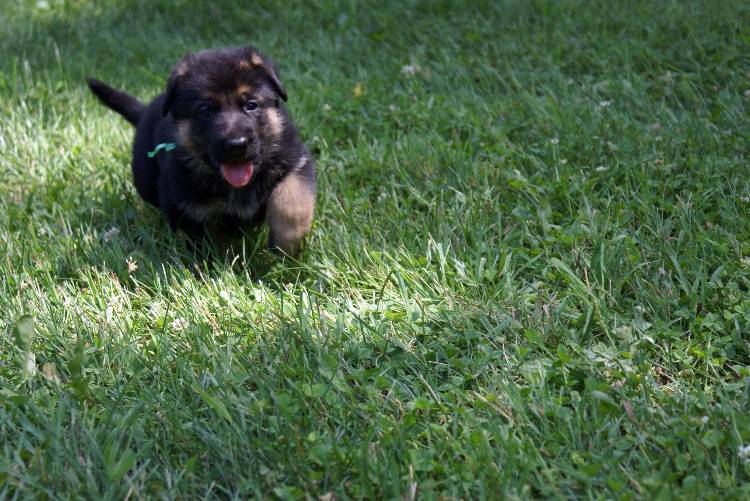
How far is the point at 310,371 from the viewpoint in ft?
7.97

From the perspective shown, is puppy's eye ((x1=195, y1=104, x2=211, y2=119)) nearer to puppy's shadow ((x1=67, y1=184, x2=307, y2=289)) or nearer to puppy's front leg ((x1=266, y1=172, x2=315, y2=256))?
puppy's front leg ((x1=266, y1=172, x2=315, y2=256))

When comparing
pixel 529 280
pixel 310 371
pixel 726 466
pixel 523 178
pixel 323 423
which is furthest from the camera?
pixel 523 178

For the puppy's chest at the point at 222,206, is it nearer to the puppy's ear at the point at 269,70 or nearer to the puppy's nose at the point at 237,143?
the puppy's nose at the point at 237,143

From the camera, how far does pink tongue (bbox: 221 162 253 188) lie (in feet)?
10.4

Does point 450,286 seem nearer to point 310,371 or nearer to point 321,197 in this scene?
point 310,371

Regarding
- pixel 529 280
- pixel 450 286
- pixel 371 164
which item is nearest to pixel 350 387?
pixel 450 286

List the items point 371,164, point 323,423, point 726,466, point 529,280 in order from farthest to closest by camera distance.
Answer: point 371,164 < point 529,280 < point 323,423 < point 726,466

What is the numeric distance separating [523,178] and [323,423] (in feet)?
5.66

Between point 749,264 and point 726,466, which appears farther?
point 749,264

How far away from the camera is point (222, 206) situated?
3.36 meters

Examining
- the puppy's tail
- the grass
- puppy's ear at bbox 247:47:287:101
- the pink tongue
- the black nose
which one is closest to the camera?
the grass

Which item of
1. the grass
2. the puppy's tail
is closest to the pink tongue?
the grass

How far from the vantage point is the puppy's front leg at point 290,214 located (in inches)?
127

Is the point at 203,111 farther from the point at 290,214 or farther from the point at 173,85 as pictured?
the point at 290,214
